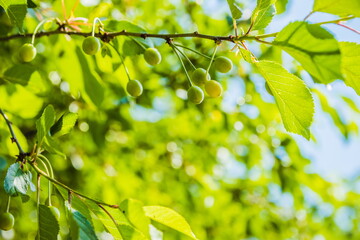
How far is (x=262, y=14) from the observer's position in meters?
1.09

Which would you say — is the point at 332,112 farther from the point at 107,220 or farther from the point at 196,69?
the point at 107,220

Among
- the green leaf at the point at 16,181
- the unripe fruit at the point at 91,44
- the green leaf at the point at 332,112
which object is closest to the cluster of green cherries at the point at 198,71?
the unripe fruit at the point at 91,44

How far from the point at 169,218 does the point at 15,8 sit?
0.74 meters

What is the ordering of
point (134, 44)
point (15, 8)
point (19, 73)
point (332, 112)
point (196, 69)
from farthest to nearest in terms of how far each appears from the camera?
point (332, 112) < point (19, 73) < point (134, 44) < point (196, 69) < point (15, 8)

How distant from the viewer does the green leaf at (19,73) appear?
5.70ft

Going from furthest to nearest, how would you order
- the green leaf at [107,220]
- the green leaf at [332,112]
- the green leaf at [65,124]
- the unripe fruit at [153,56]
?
the green leaf at [332,112], the unripe fruit at [153,56], the green leaf at [65,124], the green leaf at [107,220]

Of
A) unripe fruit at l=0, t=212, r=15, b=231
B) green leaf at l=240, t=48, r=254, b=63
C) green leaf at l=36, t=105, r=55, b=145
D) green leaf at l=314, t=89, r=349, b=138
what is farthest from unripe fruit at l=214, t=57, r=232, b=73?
green leaf at l=314, t=89, r=349, b=138

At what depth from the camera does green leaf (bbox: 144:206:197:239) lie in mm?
1181

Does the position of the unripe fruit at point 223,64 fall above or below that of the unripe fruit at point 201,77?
above

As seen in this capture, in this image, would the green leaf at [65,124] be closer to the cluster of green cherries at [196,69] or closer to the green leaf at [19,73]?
the cluster of green cherries at [196,69]

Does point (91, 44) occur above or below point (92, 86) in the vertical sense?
below

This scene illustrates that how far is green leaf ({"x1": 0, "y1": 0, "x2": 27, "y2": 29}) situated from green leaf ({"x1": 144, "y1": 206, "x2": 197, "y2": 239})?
66 centimetres

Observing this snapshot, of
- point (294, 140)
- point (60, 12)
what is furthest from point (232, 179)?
point (60, 12)

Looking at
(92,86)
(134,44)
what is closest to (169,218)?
(134,44)
